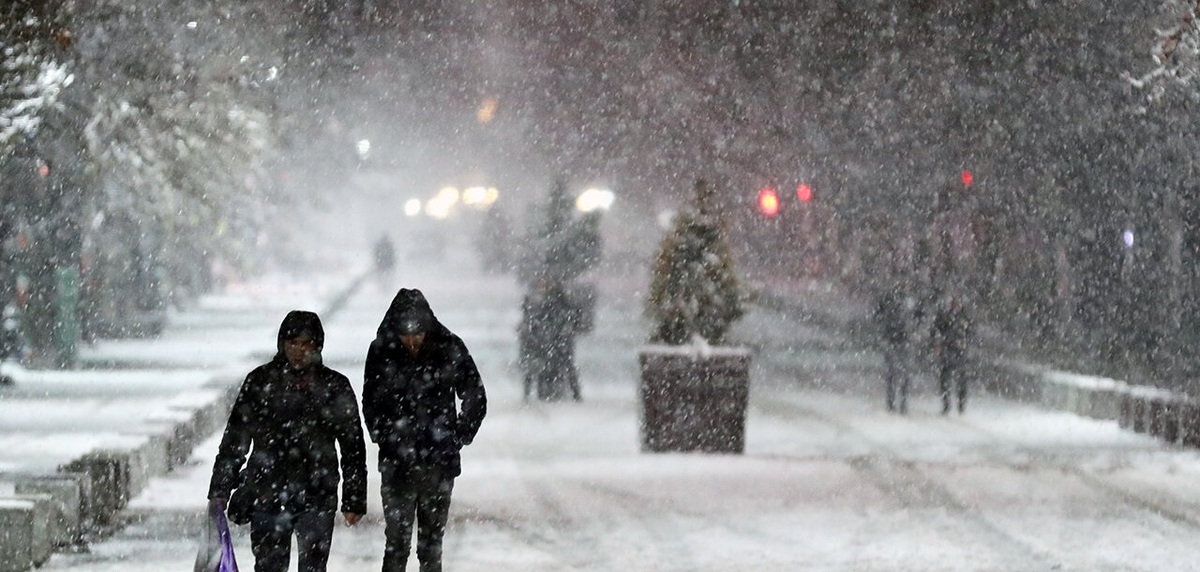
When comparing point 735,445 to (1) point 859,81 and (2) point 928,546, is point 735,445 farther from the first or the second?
(1) point 859,81

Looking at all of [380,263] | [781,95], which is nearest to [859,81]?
[781,95]

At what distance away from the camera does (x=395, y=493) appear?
8117 mm

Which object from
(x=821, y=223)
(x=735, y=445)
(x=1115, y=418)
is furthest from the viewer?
(x=821, y=223)

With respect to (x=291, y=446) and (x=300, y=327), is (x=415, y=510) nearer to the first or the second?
(x=291, y=446)

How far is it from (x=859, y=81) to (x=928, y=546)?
109 feet

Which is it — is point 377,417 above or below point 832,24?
below

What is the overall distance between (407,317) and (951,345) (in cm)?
1308

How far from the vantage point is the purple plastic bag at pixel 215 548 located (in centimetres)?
675

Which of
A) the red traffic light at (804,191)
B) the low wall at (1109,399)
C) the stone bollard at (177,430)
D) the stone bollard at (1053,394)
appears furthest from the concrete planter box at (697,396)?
the red traffic light at (804,191)

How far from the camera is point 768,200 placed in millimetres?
53750

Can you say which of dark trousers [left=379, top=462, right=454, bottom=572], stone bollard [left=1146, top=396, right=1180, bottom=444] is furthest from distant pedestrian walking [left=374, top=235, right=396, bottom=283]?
dark trousers [left=379, top=462, right=454, bottom=572]

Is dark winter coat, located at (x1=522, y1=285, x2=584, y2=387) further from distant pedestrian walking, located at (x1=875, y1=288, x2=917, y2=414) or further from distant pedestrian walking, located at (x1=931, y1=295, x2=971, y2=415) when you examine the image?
distant pedestrian walking, located at (x1=931, y1=295, x2=971, y2=415)

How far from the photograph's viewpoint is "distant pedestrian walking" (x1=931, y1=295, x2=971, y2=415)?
19.9 meters

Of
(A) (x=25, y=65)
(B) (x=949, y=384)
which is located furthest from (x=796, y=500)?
(B) (x=949, y=384)
